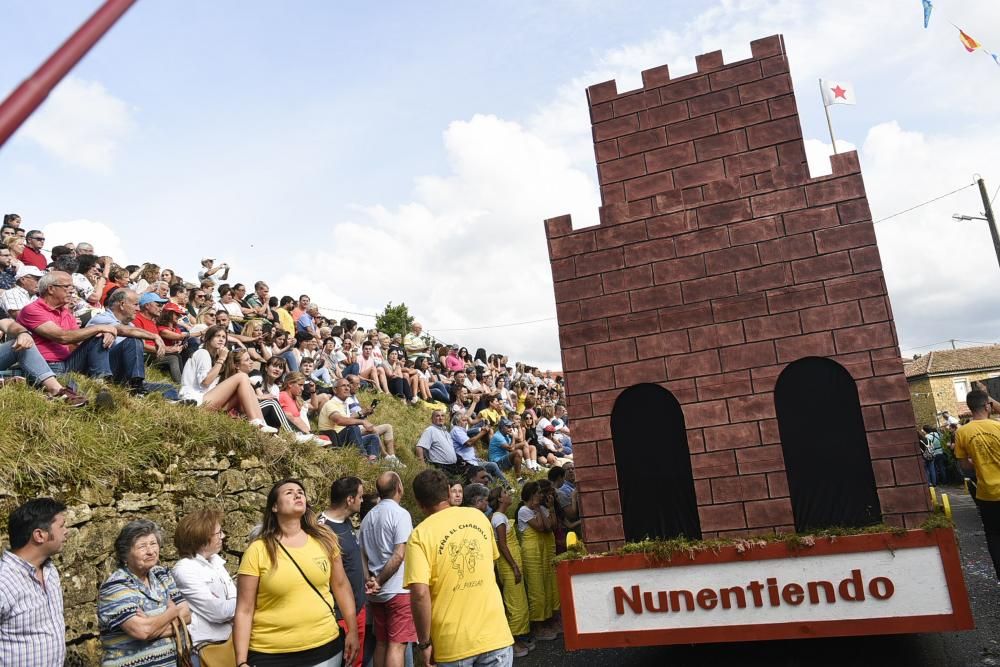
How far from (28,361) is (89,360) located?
0.79m

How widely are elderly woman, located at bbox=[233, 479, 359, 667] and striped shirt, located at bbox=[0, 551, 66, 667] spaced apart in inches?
40.7

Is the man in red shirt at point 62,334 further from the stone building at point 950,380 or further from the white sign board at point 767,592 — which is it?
the stone building at point 950,380

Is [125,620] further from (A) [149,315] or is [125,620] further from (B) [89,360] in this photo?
(A) [149,315]

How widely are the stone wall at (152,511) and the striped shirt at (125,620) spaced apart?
1089 millimetres

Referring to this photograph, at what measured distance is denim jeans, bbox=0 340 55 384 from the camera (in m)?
6.52

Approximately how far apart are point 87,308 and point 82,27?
806 centimetres

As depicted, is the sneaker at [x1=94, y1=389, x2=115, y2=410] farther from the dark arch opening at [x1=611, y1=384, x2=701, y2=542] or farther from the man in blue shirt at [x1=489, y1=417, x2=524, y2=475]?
the man in blue shirt at [x1=489, y1=417, x2=524, y2=475]

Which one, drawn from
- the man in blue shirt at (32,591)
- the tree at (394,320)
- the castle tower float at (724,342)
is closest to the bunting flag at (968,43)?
the castle tower float at (724,342)

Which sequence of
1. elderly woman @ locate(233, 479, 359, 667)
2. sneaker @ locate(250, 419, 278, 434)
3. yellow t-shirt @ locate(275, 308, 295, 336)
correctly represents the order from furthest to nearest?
yellow t-shirt @ locate(275, 308, 295, 336), sneaker @ locate(250, 419, 278, 434), elderly woman @ locate(233, 479, 359, 667)

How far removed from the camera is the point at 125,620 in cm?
409

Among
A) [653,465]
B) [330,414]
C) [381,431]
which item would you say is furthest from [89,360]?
[653,465]

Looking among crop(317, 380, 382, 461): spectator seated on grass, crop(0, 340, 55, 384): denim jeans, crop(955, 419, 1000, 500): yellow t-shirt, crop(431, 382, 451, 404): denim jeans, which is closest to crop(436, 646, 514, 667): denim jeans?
crop(0, 340, 55, 384): denim jeans

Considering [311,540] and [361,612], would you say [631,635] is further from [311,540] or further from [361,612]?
[311,540]

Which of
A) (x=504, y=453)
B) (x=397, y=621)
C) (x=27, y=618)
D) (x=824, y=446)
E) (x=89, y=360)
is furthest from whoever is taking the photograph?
(x=504, y=453)
